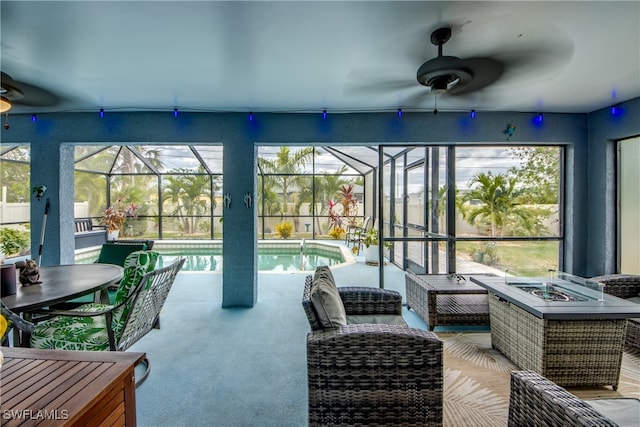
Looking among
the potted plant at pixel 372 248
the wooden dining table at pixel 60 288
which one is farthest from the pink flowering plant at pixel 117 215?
the potted plant at pixel 372 248

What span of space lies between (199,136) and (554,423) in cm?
433

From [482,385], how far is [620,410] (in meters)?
1.12

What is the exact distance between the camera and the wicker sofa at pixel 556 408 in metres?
Answer: 1.20

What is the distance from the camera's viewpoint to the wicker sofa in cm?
120

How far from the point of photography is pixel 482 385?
2387 millimetres

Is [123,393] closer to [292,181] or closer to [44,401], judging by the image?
[44,401]

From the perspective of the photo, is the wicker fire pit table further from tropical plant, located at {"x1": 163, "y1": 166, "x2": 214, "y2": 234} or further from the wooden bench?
the wooden bench

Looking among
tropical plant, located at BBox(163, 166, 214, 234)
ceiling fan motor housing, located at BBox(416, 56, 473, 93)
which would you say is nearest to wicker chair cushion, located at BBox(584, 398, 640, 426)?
ceiling fan motor housing, located at BBox(416, 56, 473, 93)

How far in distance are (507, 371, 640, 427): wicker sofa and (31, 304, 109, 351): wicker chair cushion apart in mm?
2582

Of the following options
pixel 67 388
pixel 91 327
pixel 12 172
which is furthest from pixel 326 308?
pixel 12 172

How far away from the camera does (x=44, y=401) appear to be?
95 cm

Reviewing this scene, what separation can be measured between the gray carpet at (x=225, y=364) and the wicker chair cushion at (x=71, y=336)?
487 mm

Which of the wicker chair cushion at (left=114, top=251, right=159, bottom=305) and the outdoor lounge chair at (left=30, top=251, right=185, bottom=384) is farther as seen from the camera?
the wicker chair cushion at (left=114, top=251, right=159, bottom=305)

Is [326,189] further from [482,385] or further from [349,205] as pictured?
[482,385]
